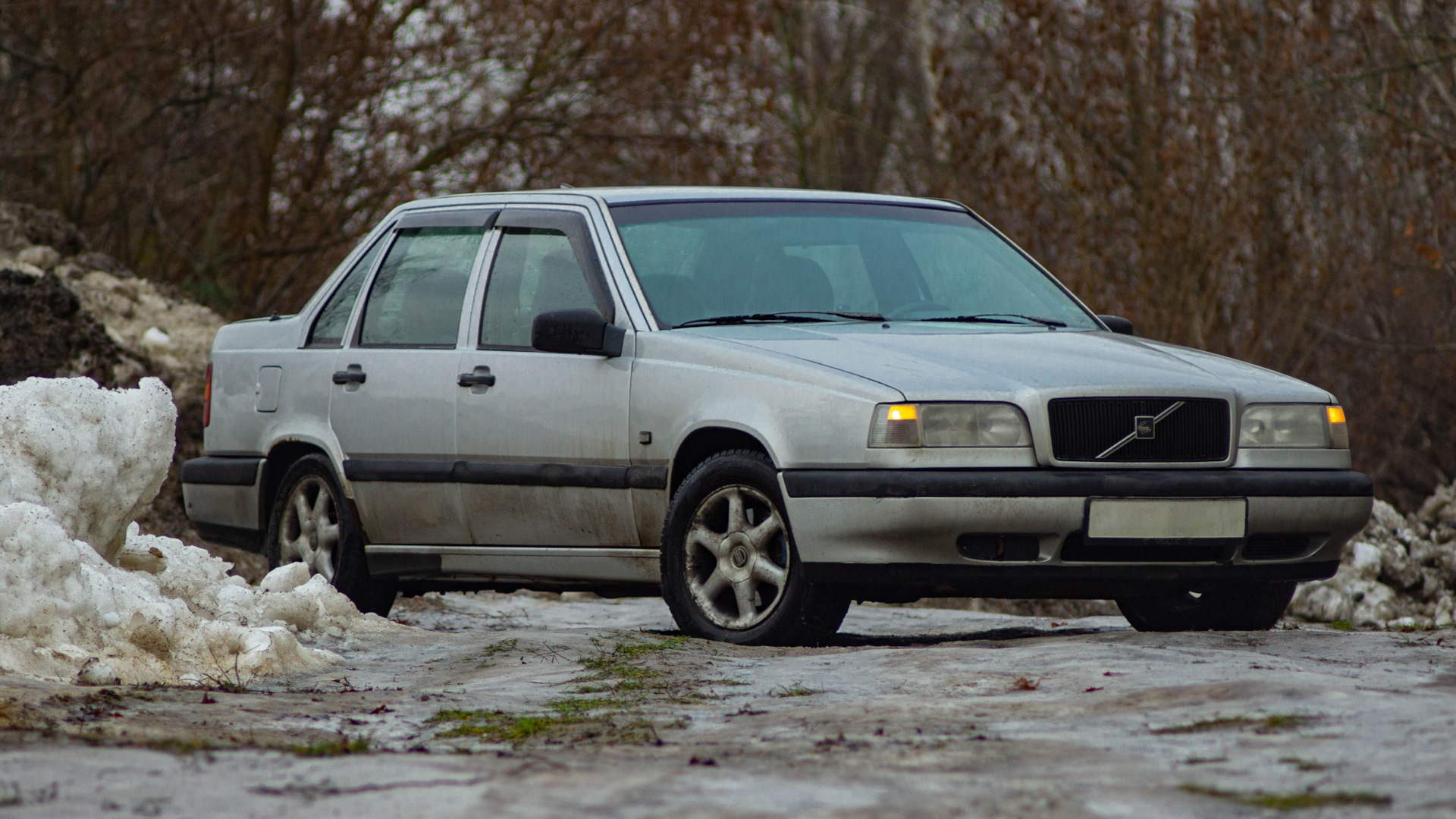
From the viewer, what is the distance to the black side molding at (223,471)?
27.8 feet

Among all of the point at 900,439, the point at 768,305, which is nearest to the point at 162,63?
the point at 768,305

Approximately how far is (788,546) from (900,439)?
1.71ft

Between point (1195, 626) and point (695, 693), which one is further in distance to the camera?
point (1195, 626)

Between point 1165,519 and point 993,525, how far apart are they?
535 mm

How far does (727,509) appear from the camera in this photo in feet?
21.5

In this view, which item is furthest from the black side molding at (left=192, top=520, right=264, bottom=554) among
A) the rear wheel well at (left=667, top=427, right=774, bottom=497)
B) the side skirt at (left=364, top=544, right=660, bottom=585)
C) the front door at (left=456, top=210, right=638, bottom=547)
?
the rear wheel well at (left=667, top=427, right=774, bottom=497)

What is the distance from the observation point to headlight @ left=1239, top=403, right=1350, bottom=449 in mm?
6430

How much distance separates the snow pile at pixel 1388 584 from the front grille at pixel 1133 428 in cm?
341

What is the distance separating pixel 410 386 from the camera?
25.3ft

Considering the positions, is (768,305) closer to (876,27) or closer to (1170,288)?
(1170,288)

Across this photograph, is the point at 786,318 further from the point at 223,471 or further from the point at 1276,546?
the point at 223,471

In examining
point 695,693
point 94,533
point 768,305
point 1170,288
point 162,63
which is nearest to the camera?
point 695,693

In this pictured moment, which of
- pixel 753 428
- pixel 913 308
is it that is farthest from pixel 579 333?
pixel 913 308

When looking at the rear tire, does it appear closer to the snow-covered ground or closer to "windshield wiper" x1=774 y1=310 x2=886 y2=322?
the snow-covered ground
